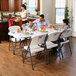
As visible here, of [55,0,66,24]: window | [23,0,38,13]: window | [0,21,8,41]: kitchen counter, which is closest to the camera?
[0,21,8,41]: kitchen counter

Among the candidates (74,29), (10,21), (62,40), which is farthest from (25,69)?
(74,29)

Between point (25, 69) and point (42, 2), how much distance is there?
5065 millimetres

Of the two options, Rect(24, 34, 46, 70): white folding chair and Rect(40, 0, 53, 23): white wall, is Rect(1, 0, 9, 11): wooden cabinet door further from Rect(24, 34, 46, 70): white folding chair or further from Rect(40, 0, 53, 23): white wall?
Rect(24, 34, 46, 70): white folding chair

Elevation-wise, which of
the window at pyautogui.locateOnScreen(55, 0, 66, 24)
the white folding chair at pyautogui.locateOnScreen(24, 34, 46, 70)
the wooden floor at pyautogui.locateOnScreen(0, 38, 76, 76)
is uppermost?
the window at pyautogui.locateOnScreen(55, 0, 66, 24)

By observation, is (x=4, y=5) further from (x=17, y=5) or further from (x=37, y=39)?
(x=37, y=39)

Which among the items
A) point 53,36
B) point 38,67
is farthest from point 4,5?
point 38,67

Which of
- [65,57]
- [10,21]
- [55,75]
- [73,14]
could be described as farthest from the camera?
[73,14]

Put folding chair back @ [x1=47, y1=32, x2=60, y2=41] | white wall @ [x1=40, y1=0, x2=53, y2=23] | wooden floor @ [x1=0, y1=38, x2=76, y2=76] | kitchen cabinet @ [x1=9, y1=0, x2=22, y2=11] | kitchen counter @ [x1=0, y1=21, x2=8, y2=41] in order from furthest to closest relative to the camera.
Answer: kitchen cabinet @ [x1=9, y1=0, x2=22, y2=11]
white wall @ [x1=40, y1=0, x2=53, y2=23]
kitchen counter @ [x1=0, y1=21, x2=8, y2=41]
folding chair back @ [x1=47, y1=32, x2=60, y2=41]
wooden floor @ [x1=0, y1=38, x2=76, y2=76]

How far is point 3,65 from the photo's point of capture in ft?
13.5

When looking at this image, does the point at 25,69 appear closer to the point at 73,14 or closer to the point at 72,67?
the point at 72,67

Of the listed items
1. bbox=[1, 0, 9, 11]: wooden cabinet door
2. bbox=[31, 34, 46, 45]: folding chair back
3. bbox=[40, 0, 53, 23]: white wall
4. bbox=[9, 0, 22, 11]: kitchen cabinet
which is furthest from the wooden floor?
bbox=[9, 0, 22, 11]: kitchen cabinet

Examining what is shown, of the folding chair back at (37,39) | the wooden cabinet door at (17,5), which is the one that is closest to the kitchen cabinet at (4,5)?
A: the wooden cabinet door at (17,5)

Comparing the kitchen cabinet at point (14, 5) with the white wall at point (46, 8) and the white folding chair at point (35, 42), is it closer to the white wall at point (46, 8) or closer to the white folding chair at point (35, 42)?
the white wall at point (46, 8)

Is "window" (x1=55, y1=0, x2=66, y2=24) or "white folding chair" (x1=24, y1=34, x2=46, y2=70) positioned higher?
"window" (x1=55, y1=0, x2=66, y2=24)
